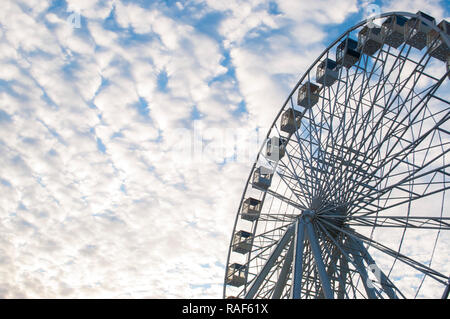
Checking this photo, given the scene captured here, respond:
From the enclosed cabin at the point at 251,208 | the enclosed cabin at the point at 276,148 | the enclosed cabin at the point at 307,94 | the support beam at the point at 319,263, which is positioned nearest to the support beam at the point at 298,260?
the support beam at the point at 319,263

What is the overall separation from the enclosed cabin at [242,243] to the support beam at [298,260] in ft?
23.9

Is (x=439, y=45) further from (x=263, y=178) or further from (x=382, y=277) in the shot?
(x=263, y=178)

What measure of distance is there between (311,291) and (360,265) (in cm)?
295

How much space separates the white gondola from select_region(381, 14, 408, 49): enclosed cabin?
14577mm

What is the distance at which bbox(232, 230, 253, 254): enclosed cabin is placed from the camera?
78.8 ft

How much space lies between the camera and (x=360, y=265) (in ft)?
52.7

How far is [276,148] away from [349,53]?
6392 mm

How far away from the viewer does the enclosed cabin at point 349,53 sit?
1933 cm

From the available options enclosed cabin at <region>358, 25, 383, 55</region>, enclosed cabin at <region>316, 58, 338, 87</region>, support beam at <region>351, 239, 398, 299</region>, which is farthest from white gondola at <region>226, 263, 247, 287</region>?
enclosed cabin at <region>358, 25, 383, 55</region>

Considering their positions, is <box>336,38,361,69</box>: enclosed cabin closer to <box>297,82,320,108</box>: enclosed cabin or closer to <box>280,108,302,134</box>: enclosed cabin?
<box>297,82,320,108</box>: enclosed cabin

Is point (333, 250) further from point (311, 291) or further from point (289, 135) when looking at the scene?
point (289, 135)

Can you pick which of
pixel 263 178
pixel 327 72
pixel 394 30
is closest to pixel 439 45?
pixel 394 30

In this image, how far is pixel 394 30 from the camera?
54.3ft
